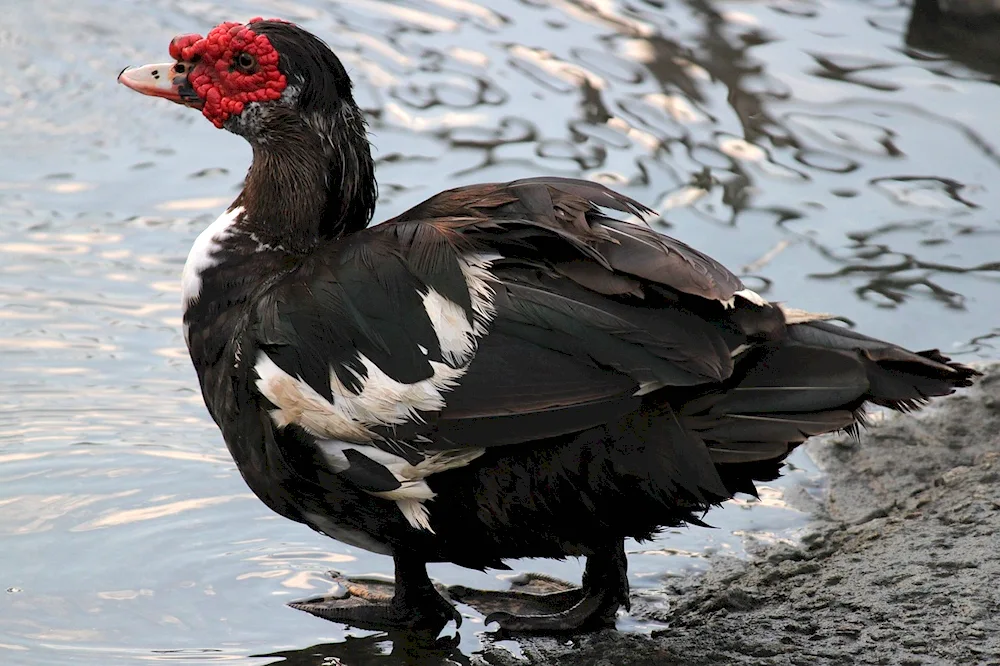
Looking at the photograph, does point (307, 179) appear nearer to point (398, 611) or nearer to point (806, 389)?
point (398, 611)

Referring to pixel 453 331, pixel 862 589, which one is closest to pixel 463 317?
pixel 453 331

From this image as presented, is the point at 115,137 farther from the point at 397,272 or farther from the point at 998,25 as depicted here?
the point at 998,25

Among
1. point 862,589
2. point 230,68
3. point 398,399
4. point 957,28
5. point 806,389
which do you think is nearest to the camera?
point 806,389

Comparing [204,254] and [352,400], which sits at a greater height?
[204,254]

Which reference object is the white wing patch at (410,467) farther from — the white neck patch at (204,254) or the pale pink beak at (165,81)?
the pale pink beak at (165,81)

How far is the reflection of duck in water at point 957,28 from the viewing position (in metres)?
7.90

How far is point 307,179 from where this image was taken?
394 centimetres

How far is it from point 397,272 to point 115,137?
4.08 metres

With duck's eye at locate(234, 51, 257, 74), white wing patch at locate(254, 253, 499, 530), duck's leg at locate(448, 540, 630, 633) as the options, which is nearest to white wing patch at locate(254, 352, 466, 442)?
white wing patch at locate(254, 253, 499, 530)

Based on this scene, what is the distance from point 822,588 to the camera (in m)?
3.94

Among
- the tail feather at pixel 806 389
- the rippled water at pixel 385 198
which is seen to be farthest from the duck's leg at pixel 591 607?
the tail feather at pixel 806 389

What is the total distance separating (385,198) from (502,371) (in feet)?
10.8

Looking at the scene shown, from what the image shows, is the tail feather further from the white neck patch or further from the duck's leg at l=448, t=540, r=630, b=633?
the white neck patch

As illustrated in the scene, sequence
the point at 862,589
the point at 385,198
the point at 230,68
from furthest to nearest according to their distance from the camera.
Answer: the point at 385,198
the point at 230,68
the point at 862,589
